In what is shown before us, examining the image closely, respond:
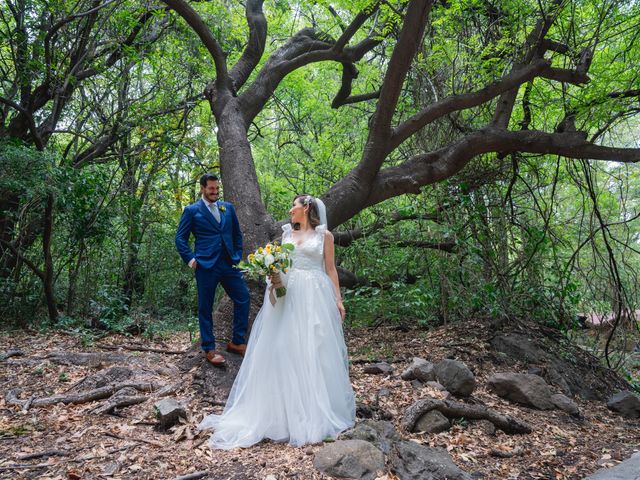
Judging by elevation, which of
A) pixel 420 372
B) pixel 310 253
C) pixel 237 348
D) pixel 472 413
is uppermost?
pixel 310 253

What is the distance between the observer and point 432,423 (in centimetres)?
405

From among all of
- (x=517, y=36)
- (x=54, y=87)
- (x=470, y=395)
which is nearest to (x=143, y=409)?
(x=470, y=395)

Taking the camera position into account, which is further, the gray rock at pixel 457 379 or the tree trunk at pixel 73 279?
the tree trunk at pixel 73 279

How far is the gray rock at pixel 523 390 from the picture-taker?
16.4 feet

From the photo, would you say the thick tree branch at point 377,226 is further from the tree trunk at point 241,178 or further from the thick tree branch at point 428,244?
the tree trunk at point 241,178

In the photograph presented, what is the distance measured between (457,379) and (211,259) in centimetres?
276

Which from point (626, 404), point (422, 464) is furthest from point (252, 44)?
point (626, 404)

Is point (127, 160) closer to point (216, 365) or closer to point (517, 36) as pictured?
point (216, 365)

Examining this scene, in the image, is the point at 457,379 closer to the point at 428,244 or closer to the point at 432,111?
the point at 428,244

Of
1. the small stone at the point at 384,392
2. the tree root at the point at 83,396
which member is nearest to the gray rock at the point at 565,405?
the small stone at the point at 384,392

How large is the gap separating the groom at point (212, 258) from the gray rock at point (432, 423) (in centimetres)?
183

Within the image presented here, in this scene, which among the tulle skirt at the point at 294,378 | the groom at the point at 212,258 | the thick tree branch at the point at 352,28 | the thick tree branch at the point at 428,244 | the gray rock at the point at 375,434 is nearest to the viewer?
the gray rock at the point at 375,434

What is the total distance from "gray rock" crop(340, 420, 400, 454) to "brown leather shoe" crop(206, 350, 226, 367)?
152cm

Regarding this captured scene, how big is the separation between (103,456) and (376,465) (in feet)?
6.34
